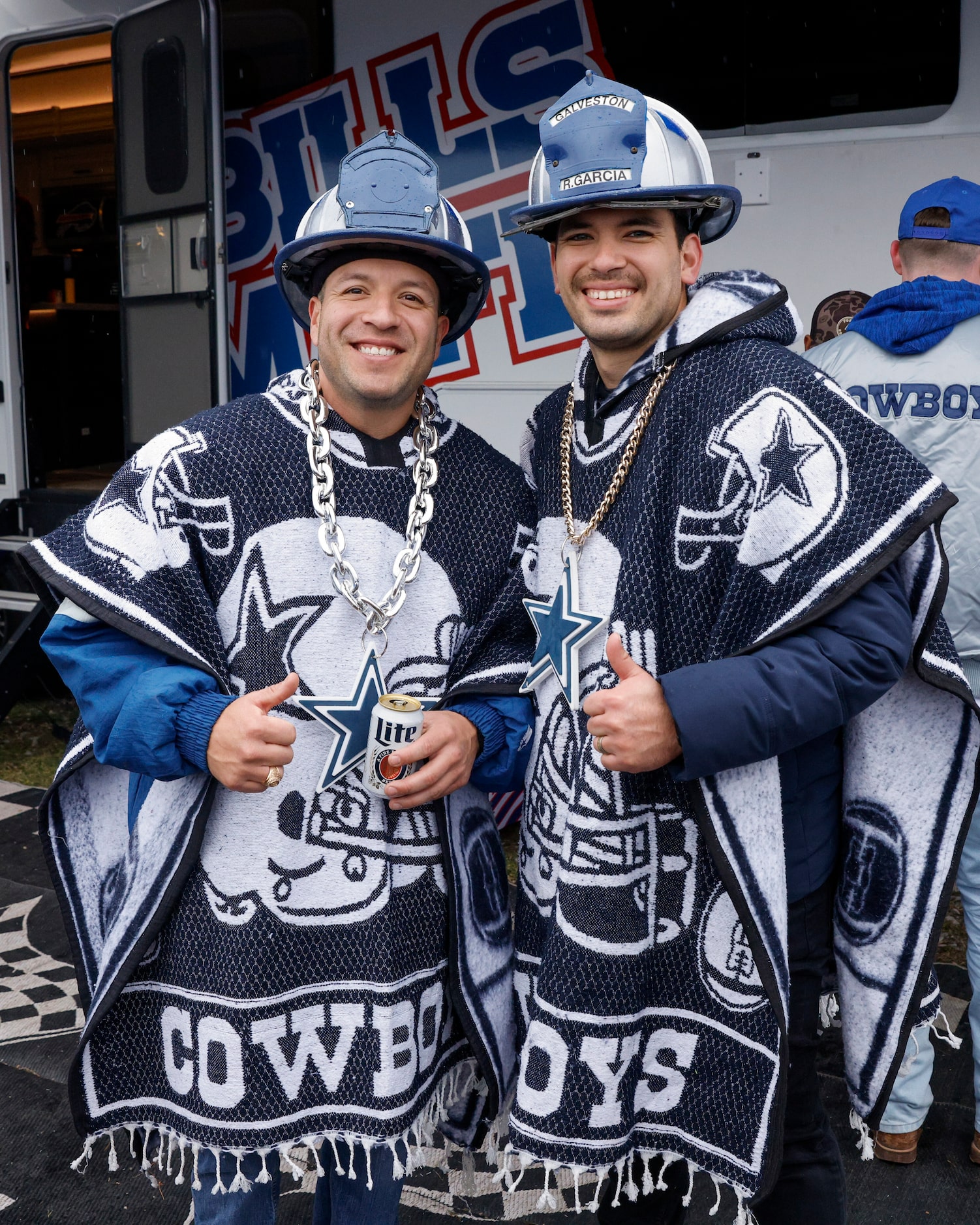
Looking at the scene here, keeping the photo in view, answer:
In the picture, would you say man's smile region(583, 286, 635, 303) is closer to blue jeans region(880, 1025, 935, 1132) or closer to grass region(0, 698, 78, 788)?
blue jeans region(880, 1025, 935, 1132)

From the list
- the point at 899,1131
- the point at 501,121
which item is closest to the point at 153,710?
the point at 899,1131

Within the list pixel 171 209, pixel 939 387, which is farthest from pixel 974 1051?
pixel 171 209

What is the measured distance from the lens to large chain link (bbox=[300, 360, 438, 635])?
1634 millimetres

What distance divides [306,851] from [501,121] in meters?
3.06

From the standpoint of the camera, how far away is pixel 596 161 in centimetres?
154

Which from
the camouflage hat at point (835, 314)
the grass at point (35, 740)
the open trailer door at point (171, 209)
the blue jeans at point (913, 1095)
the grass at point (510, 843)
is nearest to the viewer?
the blue jeans at point (913, 1095)

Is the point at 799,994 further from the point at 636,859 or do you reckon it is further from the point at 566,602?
the point at 566,602

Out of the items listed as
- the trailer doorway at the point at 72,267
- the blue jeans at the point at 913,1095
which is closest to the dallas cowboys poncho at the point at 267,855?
the blue jeans at the point at 913,1095

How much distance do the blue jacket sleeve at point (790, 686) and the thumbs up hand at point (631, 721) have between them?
0.06 feet

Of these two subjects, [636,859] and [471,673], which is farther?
[471,673]

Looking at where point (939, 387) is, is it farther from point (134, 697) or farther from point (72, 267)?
point (72, 267)

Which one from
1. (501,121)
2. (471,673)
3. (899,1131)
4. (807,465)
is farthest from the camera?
(501,121)

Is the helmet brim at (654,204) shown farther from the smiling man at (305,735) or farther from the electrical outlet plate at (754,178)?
the electrical outlet plate at (754,178)

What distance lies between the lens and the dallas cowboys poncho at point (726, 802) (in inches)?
58.1
